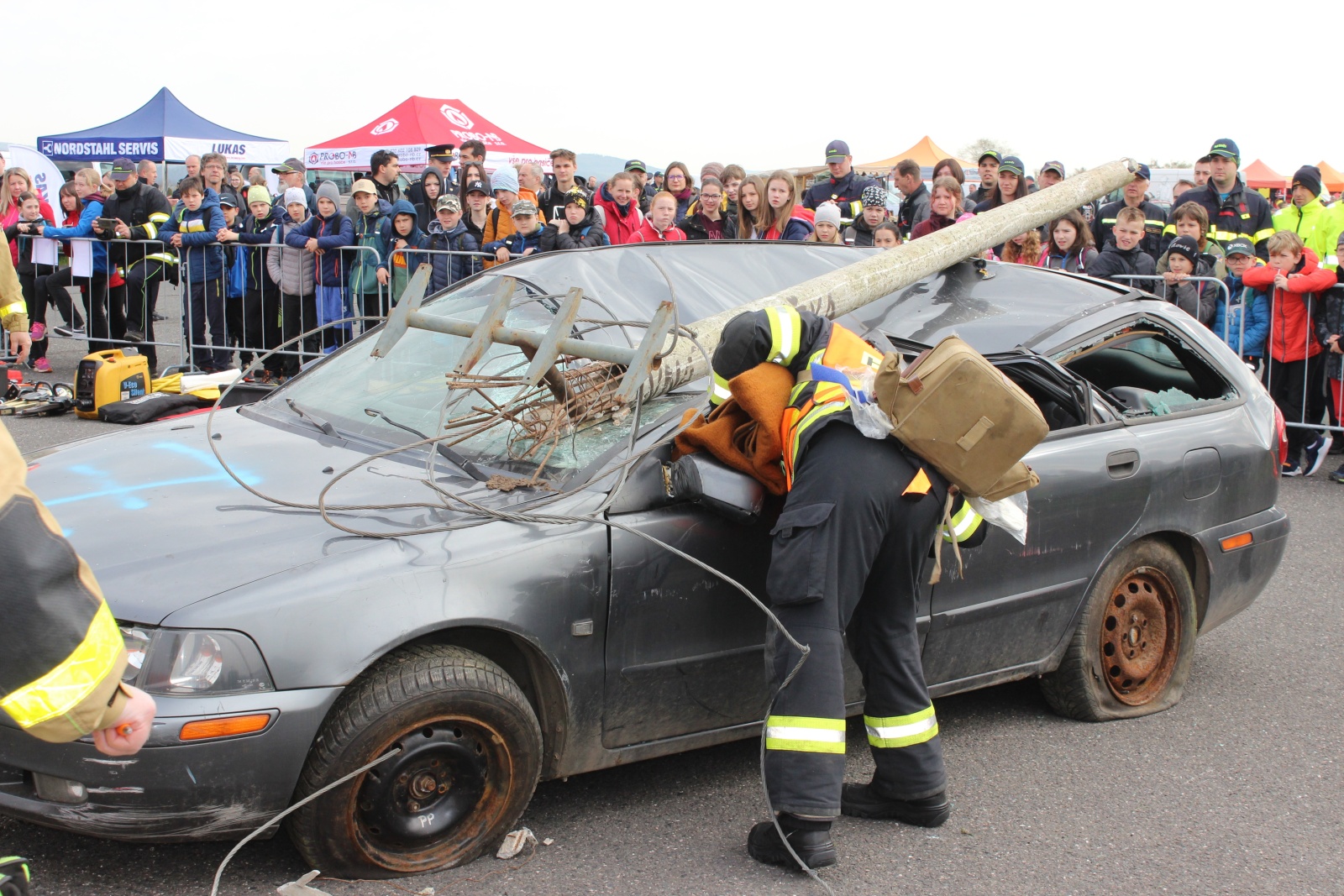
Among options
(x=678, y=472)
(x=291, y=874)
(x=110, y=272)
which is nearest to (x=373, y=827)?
(x=291, y=874)

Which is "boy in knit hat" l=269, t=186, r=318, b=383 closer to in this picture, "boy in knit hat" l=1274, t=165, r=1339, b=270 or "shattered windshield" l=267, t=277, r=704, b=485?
"shattered windshield" l=267, t=277, r=704, b=485

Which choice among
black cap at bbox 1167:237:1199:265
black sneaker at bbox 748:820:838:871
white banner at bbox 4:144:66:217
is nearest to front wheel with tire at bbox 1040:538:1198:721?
black sneaker at bbox 748:820:838:871

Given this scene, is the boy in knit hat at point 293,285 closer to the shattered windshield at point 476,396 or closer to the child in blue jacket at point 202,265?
the child in blue jacket at point 202,265

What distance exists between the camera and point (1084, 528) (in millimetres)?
4020

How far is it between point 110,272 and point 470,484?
9471 mm

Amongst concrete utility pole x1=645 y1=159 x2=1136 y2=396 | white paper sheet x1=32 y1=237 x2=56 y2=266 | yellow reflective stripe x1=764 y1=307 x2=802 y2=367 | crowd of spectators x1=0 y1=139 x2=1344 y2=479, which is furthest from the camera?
white paper sheet x1=32 y1=237 x2=56 y2=266

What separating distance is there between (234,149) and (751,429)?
2426cm

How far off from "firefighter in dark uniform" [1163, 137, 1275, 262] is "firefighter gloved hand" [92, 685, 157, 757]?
9.15 m

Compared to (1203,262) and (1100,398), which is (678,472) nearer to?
(1100,398)

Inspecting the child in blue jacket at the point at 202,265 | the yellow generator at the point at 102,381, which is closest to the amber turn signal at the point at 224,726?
the yellow generator at the point at 102,381

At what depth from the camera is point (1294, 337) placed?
325 inches

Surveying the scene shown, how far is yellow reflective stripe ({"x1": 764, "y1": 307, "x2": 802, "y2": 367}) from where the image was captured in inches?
131

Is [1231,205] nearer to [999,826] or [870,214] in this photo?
[870,214]

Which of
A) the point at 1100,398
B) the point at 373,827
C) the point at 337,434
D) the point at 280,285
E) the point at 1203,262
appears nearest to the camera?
the point at 373,827
